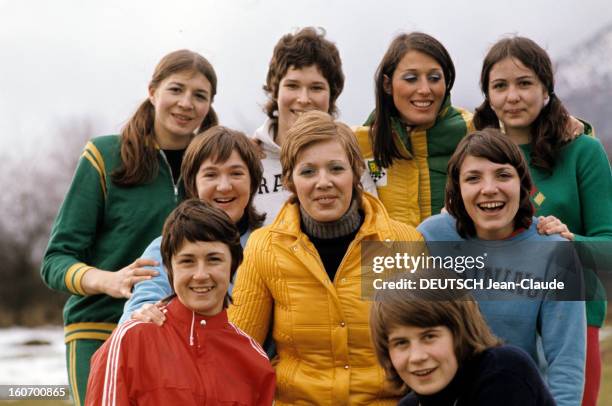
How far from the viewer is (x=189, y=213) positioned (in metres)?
3.21

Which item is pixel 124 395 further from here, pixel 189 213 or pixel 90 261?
pixel 90 261

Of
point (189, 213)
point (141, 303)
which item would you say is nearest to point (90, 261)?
point (141, 303)

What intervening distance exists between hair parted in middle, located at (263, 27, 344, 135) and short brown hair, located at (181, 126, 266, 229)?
75 centimetres

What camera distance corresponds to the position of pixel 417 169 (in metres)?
4.24

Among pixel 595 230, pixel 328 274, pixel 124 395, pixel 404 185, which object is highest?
pixel 404 185

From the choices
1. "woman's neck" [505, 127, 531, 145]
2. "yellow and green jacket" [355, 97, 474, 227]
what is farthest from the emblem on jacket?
"woman's neck" [505, 127, 531, 145]

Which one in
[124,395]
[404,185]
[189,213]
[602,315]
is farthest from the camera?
[404,185]

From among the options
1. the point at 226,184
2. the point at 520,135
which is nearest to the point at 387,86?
the point at 520,135

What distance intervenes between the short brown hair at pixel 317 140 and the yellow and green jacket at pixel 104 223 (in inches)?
35.8

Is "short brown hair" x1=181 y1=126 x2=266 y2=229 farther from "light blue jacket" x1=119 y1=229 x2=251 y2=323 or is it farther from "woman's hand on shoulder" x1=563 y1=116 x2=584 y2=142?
"woman's hand on shoulder" x1=563 y1=116 x2=584 y2=142

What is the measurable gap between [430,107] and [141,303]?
1.71m

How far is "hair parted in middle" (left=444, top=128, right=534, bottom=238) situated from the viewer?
3531 millimetres

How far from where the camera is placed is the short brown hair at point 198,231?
3164 mm

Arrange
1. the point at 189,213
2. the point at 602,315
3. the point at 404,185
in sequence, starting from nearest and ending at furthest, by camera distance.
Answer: the point at 189,213
the point at 602,315
the point at 404,185
